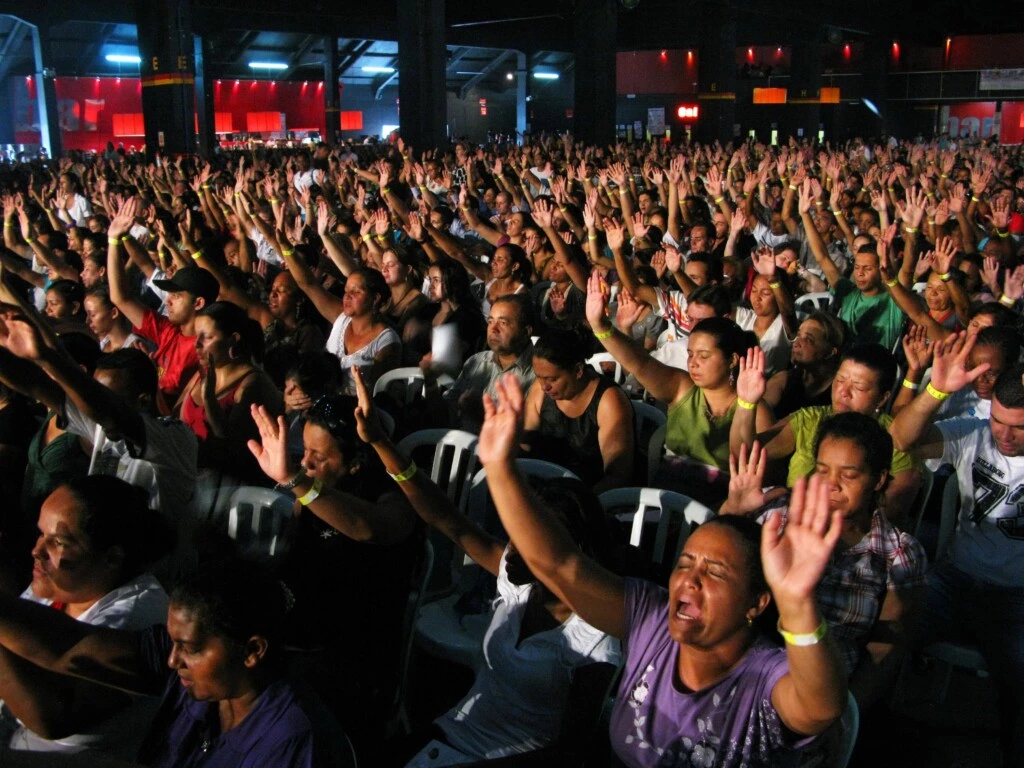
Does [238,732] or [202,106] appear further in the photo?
[202,106]

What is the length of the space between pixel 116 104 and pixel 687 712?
36.7 m

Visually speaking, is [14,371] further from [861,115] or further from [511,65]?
[511,65]

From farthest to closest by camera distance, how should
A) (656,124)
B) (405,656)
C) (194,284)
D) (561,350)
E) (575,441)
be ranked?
(656,124), (194,284), (575,441), (561,350), (405,656)

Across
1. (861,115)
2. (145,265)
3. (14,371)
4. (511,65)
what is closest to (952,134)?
(861,115)

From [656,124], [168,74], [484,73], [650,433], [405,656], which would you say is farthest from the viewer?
[484,73]

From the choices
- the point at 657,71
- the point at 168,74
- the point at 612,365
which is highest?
the point at 657,71

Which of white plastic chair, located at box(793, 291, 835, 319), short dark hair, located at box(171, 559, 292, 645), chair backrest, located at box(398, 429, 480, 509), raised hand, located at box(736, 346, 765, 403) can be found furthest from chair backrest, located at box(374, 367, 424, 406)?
short dark hair, located at box(171, 559, 292, 645)

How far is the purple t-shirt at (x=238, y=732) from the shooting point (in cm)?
188

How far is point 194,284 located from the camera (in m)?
4.77

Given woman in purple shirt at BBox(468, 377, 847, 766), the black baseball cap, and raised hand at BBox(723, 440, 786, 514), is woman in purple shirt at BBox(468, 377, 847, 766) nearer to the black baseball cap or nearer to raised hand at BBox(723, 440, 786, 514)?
raised hand at BBox(723, 440, 786, 514)

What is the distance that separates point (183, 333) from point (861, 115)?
34.2 meters

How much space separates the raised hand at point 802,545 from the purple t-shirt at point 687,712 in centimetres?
34

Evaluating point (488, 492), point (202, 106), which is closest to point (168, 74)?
point (202, 106)

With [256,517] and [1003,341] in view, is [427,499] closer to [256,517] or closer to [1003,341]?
[256,517]
